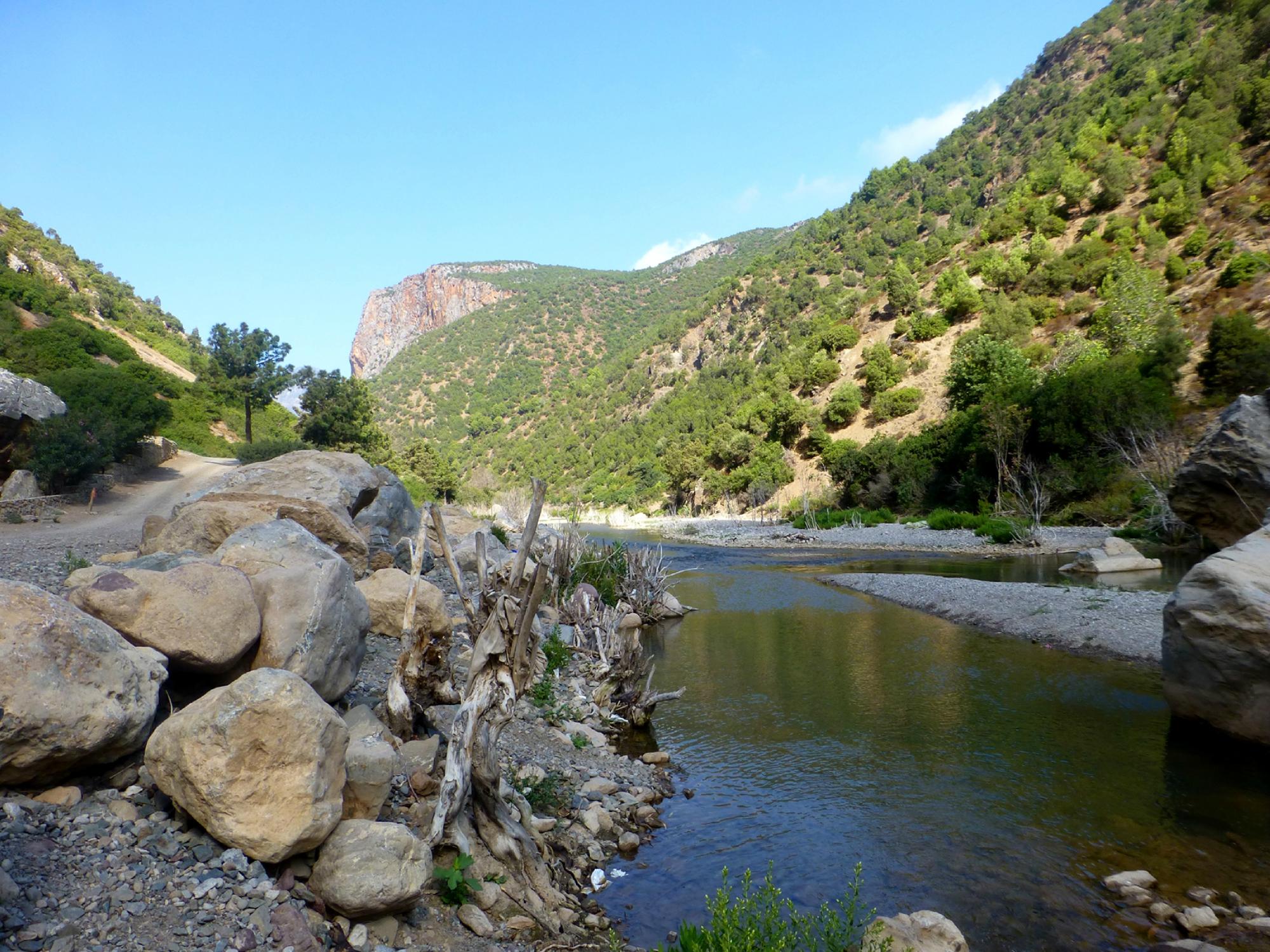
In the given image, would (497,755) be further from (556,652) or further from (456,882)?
(556,652)

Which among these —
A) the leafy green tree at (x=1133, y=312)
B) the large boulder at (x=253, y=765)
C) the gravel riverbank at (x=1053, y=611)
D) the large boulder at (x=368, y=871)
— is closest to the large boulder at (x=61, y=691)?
the large boulder at (x=253, y=765)

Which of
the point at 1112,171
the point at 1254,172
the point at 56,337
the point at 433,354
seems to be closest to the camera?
the point at 56,337

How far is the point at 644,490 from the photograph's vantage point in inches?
3327

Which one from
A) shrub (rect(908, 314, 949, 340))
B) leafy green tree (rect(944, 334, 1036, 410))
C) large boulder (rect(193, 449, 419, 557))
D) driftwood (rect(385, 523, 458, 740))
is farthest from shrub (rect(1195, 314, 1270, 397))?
driftwood (rect(385, 523, 458, 740))

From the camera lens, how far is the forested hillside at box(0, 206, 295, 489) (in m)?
22.7

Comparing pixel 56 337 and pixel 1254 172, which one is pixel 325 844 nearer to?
pixel 56 337

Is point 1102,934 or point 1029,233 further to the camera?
point 1029,233

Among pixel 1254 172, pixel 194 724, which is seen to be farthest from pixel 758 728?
pixel 1254 172

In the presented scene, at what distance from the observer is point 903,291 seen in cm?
7012

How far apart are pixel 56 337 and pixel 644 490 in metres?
58.5

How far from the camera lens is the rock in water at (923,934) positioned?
191 inches

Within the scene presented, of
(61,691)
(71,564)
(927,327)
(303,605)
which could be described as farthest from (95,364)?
(927,327)

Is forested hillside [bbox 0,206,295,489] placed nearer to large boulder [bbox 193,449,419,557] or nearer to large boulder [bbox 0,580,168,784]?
large boulder [bbox 193,449,419,557]

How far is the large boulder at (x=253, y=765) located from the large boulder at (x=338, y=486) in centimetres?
664
